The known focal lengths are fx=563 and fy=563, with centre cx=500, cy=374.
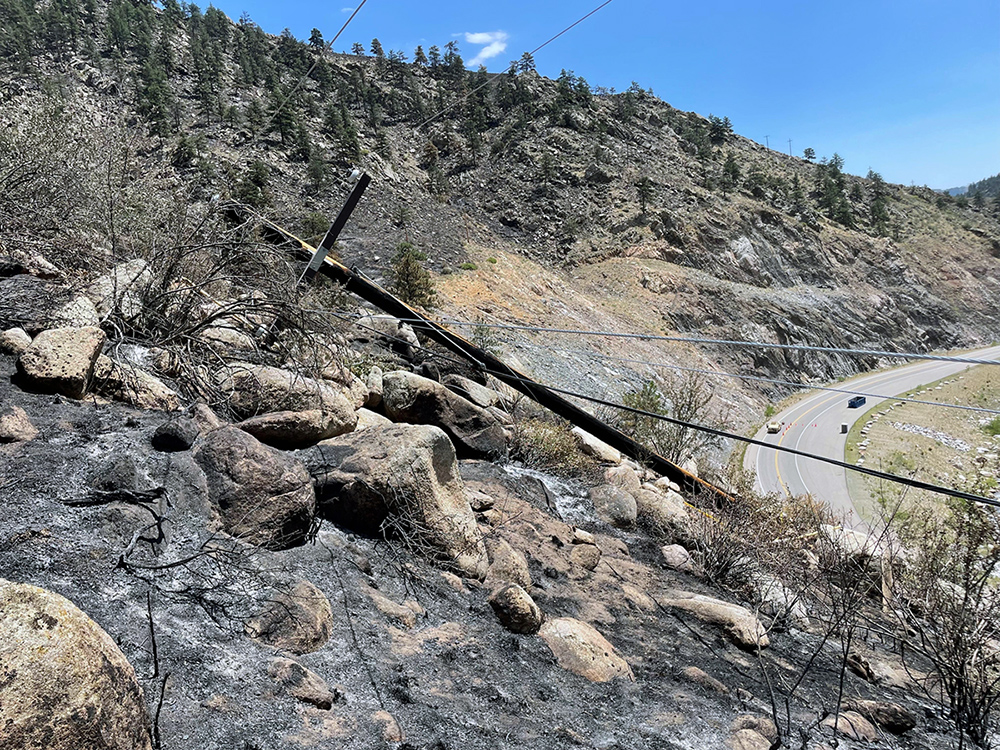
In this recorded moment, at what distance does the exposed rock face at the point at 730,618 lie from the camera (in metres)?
4.32

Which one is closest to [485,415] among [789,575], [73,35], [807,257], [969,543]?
[789,575]

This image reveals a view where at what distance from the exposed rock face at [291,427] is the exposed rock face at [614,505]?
134 inches

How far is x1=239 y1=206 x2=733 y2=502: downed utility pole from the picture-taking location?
23.1ft

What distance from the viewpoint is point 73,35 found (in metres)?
38.8

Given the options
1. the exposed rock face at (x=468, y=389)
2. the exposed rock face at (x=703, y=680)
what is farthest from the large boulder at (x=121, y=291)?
the exposed rock face at (x=703, y=680)

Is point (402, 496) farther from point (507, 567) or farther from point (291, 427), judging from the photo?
point (291, 427)

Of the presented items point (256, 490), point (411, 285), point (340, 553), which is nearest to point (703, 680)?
point (340, 553)

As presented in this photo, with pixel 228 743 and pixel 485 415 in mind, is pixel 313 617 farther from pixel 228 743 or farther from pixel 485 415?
pixel 485 415

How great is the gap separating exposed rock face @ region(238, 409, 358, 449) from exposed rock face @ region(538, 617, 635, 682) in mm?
2365

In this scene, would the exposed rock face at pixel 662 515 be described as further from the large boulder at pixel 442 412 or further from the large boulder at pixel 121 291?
the large boulder at pixel 121 291

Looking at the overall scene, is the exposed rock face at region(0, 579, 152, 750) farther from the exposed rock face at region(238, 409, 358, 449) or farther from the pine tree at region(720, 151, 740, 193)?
the pine tree at region(720, 151, 740, 193)

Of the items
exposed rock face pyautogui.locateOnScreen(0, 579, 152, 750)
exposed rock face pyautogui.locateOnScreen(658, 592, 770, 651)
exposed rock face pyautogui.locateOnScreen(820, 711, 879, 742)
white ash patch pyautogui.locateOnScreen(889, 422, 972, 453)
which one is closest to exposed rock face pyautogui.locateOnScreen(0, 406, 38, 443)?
exposed rock face pyautogui.locateOnScreen(0, 579, 152, 750)

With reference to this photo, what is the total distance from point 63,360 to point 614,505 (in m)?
5.44

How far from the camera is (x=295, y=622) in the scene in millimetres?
2670
